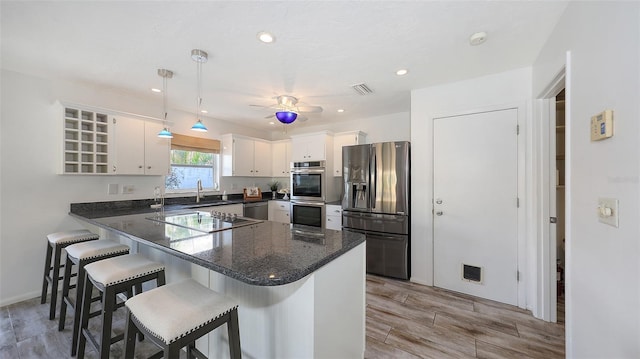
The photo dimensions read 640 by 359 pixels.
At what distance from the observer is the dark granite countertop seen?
103cm

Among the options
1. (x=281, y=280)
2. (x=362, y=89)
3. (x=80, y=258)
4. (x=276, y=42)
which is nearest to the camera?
(x=281, y=280)

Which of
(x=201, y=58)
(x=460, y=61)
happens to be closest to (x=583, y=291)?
(x=460, y=61)

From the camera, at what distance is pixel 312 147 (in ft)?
14.1

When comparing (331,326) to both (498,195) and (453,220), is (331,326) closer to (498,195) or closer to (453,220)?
(453,220)

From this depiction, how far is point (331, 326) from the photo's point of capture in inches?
50.8

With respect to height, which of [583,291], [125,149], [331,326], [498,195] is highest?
[125,149]

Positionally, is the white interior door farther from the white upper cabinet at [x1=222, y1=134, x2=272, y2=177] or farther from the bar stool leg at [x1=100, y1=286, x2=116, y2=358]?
the white upper cabinet at [x1=222, y1=134, x2=272, y2=177]

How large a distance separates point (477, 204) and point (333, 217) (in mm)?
2020

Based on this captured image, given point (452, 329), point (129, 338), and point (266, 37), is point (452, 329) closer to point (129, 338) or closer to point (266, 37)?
point (129, 338)

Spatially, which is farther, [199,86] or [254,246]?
[199,86]

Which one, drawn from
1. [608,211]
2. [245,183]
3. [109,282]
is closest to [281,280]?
[109,282]

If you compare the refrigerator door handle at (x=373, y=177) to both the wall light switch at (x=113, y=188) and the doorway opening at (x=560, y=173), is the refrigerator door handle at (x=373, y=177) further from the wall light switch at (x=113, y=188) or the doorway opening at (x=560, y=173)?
the wall light switch at (x=113, y=188)

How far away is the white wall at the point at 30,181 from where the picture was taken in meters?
2.46

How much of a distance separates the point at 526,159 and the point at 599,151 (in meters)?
1.41
